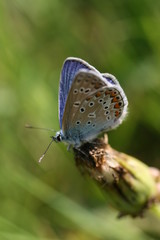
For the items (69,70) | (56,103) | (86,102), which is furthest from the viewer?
(56,103)

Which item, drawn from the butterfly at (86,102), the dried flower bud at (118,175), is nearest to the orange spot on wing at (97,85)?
the butterfly at (86,102)

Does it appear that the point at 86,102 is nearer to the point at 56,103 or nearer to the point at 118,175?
the point at 118,175

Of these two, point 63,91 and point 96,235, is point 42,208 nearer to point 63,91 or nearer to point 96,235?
point 96,235

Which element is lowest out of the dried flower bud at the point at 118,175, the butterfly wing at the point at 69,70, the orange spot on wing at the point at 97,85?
the dried flower bud at the point at 118,175

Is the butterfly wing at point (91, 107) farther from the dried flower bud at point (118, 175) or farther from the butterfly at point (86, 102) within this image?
the dried flower bud at point (118, 175)

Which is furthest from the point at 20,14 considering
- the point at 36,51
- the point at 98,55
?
the point at 98,55

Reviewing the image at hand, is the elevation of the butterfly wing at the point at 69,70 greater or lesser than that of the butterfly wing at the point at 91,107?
greater

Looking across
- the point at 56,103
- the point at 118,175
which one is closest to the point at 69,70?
the point at 118,175
